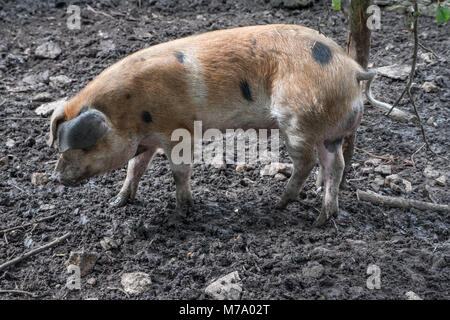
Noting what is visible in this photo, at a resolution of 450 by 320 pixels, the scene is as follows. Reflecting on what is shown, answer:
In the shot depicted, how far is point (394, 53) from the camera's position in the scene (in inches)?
266

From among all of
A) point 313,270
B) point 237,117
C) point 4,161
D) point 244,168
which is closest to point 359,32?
point 237,117

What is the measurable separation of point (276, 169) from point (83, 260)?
6.13 ft

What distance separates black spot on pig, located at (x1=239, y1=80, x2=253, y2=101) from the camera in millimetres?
4191

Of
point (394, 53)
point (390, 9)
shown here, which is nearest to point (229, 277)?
point (394, 53)

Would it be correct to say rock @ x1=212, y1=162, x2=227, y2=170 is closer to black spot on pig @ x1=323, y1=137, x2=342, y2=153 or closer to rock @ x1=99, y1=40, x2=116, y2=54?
black spot on pig @ x1=323, y1=137, x2=342, y2=153

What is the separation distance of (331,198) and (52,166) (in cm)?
240

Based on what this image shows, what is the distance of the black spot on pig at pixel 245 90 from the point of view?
4.19 m

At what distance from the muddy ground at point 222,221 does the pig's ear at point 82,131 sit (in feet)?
2.21

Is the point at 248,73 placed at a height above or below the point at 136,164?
above

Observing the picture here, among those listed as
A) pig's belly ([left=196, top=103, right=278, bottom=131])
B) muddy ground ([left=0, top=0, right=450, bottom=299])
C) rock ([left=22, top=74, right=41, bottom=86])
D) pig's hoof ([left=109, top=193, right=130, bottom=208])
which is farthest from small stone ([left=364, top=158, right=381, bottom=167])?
rock ([left=22, top=74, right=41, bottom=86])

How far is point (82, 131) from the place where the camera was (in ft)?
12.7
